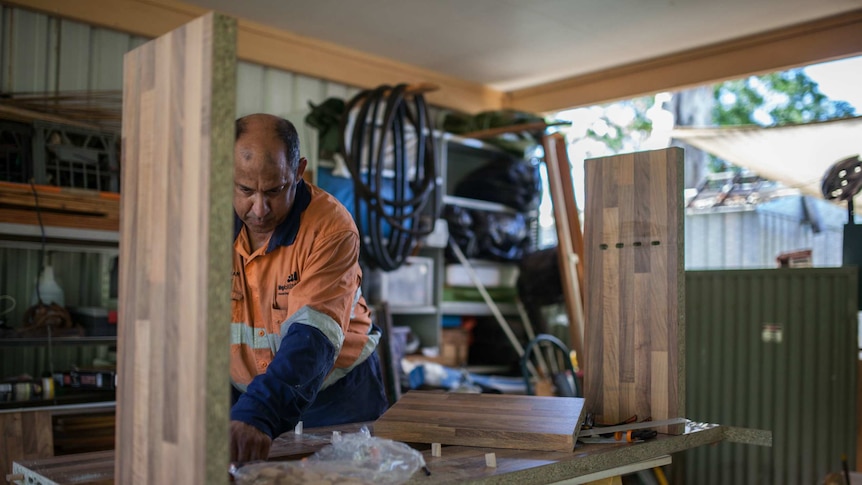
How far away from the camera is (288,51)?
4.97 m

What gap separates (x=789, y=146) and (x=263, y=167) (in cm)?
428

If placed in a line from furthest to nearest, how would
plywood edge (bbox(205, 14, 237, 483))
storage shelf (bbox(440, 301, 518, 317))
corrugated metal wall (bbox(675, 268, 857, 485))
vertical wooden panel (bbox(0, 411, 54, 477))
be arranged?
storage shelf (bbox(440, 301, 518, 317)), corrugated metal wall (bbox(675, 268, 857, 485)), vertical wooden panel (bbox(0, 411, 54, 477)), plywood edge (bbox(205, 14, 237, 483))

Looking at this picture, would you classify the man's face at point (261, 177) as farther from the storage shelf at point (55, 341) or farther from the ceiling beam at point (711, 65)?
the ceiling beam at point (711, 65)

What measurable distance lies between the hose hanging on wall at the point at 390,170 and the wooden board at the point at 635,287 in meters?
2.53

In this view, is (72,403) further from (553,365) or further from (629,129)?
(629,129)

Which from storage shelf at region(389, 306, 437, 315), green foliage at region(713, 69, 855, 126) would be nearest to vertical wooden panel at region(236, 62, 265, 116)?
storage shelf at region(389, 306, 437, 315)

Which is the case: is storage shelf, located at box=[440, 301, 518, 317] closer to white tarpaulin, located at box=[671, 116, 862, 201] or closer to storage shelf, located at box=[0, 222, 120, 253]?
white tarpaulin, located at box=[671, 116, 862, 201]

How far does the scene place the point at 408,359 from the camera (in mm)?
4871

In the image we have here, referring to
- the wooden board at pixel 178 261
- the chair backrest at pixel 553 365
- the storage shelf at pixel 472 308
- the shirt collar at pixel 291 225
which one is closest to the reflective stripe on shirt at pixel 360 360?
the shirt collar at pixel 291 225

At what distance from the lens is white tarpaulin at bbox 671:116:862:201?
471cm

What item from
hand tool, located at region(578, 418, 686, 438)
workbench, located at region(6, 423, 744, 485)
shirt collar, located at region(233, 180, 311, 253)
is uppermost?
shirt collar, located at region(233, 180, 311, 253)

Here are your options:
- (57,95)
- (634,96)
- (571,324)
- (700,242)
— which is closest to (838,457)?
(571,324)

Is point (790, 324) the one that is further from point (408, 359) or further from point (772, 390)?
point (408, 359)

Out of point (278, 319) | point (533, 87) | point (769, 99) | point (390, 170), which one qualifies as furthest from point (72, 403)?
point (769, 99)
